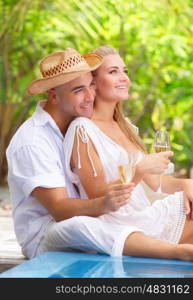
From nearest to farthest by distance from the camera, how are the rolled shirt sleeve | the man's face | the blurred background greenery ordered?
the rolled shirt sleeve → the man's face → the blurred background greenery

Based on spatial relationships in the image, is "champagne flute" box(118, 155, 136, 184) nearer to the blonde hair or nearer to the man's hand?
the man's hand

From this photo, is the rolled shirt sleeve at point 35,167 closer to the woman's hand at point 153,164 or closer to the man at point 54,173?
the man at point 54,173

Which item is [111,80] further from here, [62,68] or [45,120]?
[45,120]

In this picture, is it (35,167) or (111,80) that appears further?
(111,80)

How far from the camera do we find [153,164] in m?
3.55

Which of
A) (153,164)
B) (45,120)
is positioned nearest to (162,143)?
(153,164)

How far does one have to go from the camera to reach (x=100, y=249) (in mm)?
3594

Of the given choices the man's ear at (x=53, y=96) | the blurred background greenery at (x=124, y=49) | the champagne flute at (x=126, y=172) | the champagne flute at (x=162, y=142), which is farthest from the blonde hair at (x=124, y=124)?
the blurred background greenery at (x=124, y=49)

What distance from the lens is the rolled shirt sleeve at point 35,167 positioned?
3666mm

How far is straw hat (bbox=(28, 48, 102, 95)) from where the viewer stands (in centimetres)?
380

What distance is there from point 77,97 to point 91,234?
67 centimetres

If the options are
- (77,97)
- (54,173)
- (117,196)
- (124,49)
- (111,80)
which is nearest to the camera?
(117,196)

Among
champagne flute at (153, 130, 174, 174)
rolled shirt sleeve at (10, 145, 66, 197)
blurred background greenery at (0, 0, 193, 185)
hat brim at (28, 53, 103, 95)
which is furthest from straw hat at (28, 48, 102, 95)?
blurred background greenery at (0, 0, 193, 185)

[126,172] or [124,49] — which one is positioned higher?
[124,49]
